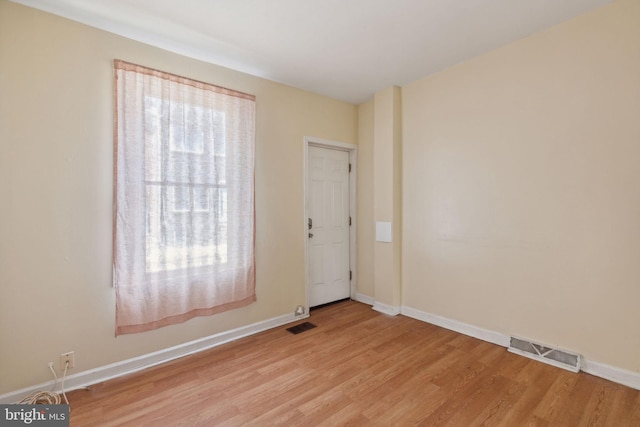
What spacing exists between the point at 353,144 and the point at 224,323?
284cm

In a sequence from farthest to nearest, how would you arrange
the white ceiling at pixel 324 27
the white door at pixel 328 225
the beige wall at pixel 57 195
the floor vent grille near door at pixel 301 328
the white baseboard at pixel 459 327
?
the white door at pixel 328 225, the floor vent grille near door at pixel 301 328, the white baseboard at pixel 459 327, the white ceiling at pixel 324 27, the beige wall at pixel 57 195

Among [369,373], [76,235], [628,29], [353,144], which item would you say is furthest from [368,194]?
[76,235]

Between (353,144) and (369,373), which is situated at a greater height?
(353,144)

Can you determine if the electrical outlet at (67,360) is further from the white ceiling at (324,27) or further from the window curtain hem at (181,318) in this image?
the white ceiling at (324,27)

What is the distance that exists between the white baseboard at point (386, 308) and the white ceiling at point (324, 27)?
280 centimetres

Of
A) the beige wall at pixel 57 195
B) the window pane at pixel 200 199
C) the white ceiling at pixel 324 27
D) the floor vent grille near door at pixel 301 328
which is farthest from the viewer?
the floor vent grille near door at pixel 301 328

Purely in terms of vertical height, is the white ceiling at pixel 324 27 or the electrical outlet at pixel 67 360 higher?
the white ceiling at pixel 324 27

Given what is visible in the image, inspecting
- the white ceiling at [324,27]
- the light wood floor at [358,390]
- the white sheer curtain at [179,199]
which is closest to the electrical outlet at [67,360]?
the light wood floor at [358,390]

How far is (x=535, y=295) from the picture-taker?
8.18 feet

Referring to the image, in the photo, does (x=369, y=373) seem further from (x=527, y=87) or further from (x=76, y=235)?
(x=527, y=87)

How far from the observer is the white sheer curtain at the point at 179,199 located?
2279 millimetres

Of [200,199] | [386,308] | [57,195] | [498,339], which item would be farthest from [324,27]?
[498,339]

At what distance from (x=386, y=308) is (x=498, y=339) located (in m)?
1.23

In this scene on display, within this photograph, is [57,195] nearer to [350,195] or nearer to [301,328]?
[301,328]
